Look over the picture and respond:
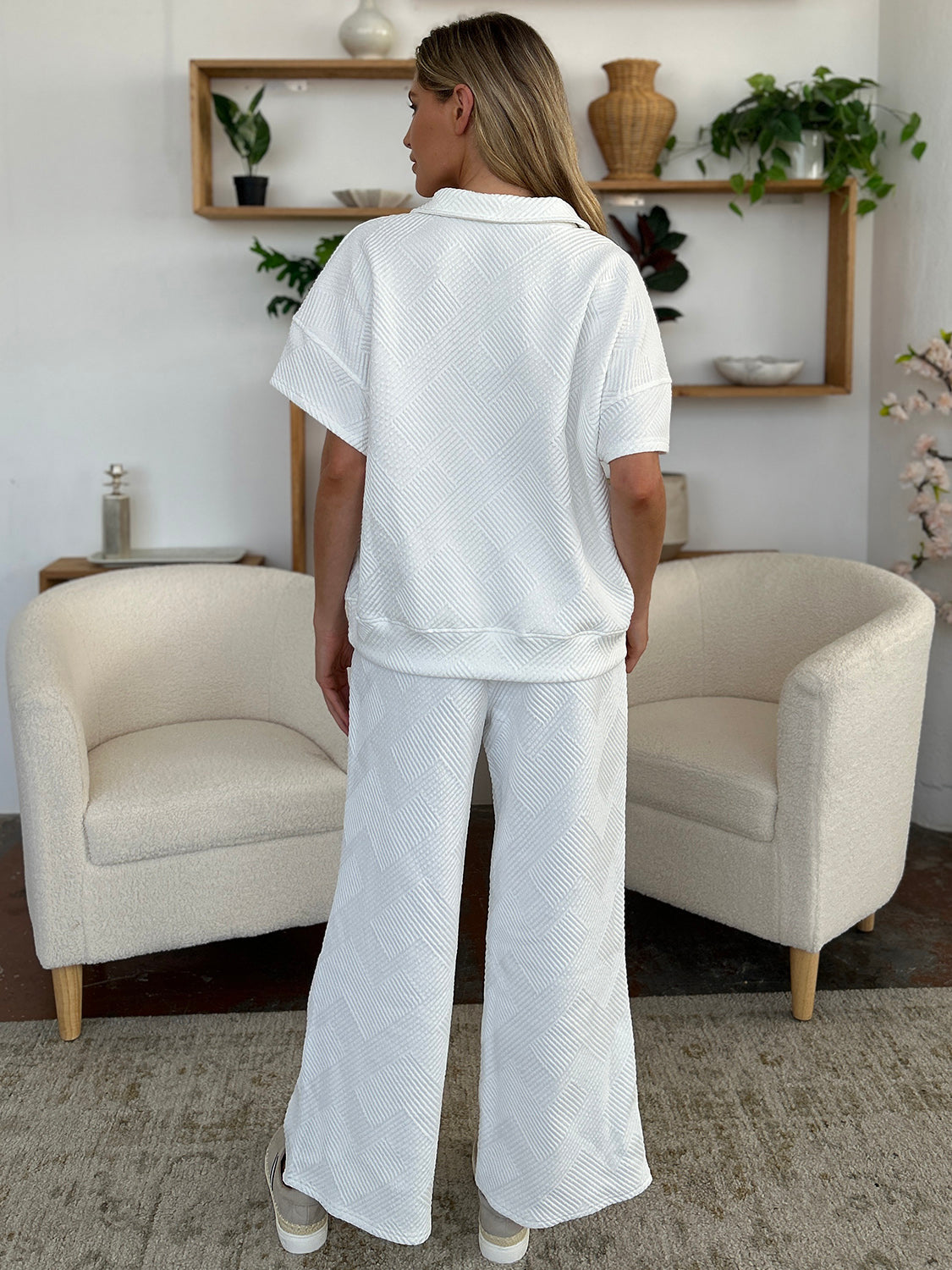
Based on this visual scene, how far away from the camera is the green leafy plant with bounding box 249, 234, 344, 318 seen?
3027 mm

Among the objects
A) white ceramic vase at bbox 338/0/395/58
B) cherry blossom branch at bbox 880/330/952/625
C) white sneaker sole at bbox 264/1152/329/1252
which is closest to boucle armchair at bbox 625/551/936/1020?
cherry blossom branch at bbox 880/330/952/625

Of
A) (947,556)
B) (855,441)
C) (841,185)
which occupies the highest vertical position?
(841,185)

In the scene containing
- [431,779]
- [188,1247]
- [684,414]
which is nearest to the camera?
[431,779]

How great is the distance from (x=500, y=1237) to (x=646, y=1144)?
35 centimetres

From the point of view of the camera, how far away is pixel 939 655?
3.07 metres

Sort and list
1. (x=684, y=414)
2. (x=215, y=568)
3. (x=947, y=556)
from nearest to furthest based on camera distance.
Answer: (x=215, y=568) → (x=947, y=556) → (x=684, y=414)

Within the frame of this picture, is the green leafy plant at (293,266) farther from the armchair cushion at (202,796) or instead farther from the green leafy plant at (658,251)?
the armchair cushion at (202,796)

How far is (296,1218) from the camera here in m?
1.54

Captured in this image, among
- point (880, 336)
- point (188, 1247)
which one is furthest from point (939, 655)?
point (188, 1247)

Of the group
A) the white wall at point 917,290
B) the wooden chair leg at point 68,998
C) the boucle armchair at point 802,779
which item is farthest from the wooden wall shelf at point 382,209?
the wooden chair leg at point 68,998

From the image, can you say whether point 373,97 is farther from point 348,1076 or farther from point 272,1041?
point 348,1076

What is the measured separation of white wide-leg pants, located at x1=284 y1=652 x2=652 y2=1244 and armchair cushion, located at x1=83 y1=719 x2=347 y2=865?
0.68 metres

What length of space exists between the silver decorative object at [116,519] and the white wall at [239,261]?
12 centimetres

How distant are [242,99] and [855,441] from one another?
1922 mm
